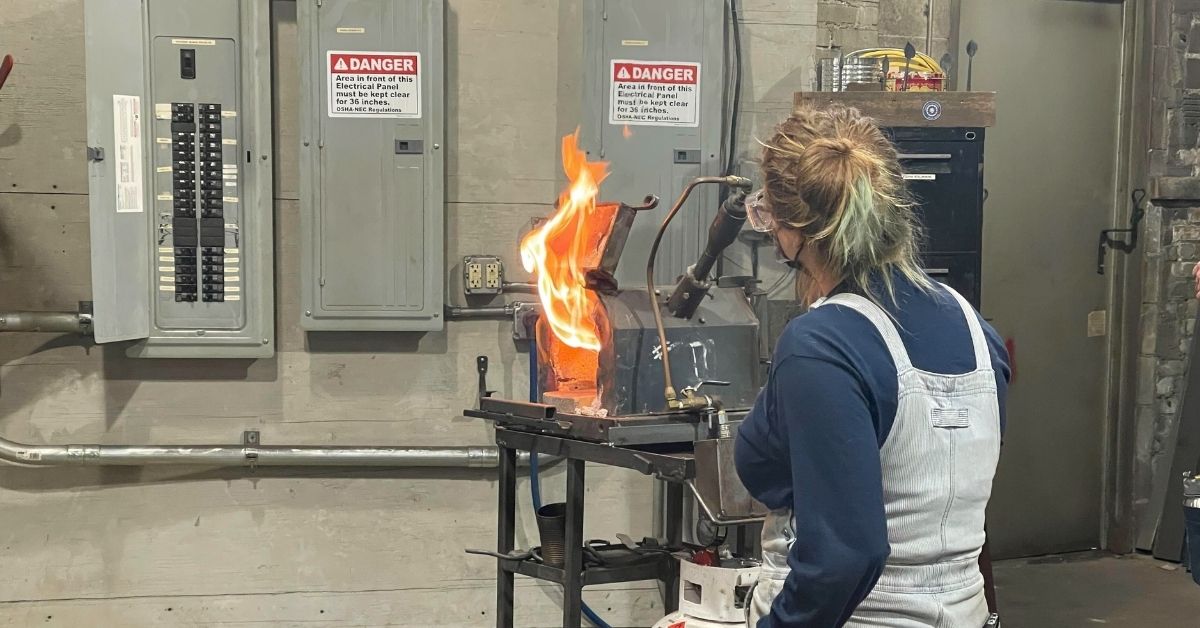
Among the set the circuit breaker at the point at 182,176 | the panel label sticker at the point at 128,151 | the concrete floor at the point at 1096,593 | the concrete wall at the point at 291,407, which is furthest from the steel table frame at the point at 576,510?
the concrete floor at the point at 1096,593

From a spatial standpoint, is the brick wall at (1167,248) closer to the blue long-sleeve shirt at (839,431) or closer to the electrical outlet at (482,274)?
the electrical outlet at (482,274)

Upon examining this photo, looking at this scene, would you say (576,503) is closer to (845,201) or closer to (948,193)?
(845,201)

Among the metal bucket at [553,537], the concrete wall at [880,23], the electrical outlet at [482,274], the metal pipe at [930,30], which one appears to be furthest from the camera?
the metal pipe at [930,30]

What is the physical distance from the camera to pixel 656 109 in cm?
289

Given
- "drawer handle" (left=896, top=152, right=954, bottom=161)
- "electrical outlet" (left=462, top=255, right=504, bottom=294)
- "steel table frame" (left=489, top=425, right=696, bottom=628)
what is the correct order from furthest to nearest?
"electrical outlet" (left=462, top=255, right=504, bottom=294)
"drawer handle" (left=896, top=152, right=954, bottom=161)
"steel table frame" (left=489, top=425, right=696, bottom=628)

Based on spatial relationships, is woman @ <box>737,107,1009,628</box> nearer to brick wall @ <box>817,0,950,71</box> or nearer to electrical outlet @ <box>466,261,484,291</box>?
electrical outlet @ <box>466,261,484,291</box>

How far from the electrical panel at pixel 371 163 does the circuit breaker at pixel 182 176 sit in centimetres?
16

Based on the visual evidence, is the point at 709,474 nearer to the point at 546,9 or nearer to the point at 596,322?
the point at 596,322

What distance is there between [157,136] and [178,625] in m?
1.39

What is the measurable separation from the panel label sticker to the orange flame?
3.60 ft

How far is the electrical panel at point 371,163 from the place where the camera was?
2.81 m

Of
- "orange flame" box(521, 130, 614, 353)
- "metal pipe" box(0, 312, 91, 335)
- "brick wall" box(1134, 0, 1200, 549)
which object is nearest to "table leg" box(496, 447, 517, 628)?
"orange flame" box(521, 130, 614, 353)

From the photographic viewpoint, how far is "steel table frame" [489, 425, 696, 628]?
2.06 m

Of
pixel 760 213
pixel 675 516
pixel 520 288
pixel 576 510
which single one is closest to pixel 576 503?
pixel 576 510
